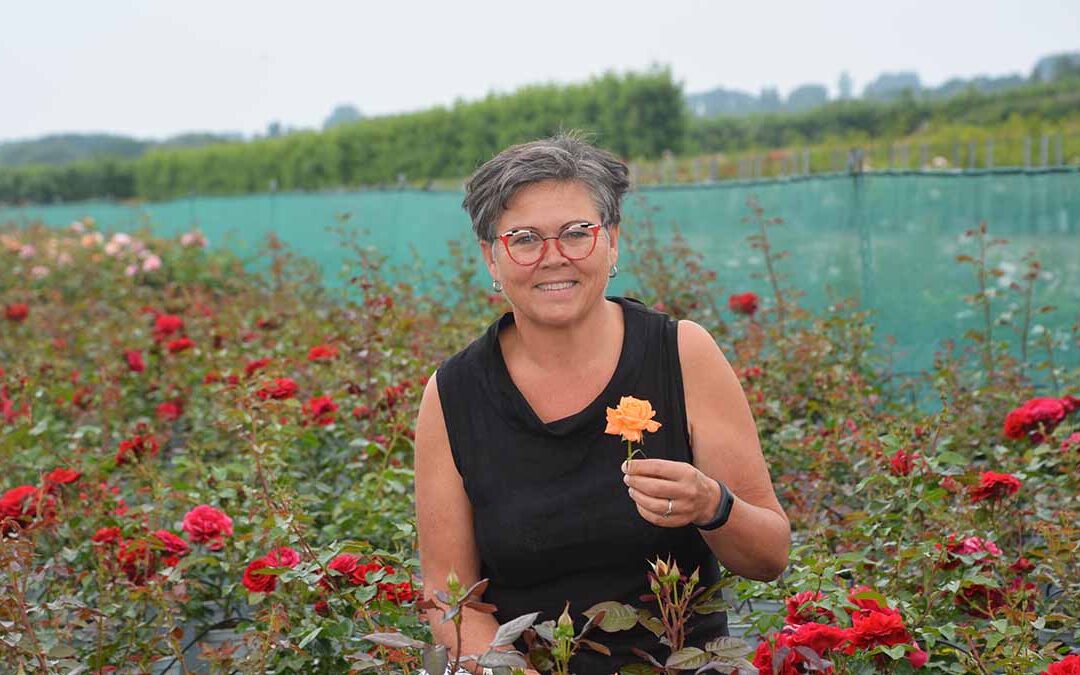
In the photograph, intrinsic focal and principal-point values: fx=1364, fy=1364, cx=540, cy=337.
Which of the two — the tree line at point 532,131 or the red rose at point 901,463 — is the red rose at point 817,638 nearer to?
the red rose at point 901,463

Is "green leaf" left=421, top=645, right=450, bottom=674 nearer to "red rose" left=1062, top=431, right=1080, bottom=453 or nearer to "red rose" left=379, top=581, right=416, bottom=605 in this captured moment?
"red rose" left=379, top=581, right=416, bottom=605

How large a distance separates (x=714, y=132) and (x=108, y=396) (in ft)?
105

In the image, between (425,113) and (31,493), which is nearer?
(31,493)

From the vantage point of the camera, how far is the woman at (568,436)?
83.1 inches

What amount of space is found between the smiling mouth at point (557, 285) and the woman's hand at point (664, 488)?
46cm

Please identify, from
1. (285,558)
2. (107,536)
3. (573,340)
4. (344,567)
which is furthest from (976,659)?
(107,536)

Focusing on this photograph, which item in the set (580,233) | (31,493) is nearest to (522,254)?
(580,233)

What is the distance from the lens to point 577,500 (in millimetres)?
2107

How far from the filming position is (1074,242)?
4895mm

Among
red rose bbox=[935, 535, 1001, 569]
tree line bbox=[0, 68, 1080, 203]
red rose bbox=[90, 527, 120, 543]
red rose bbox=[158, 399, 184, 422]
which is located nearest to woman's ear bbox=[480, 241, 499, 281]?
red rose bbox=[935, 535, 1001, 569]

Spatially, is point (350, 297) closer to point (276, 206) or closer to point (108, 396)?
point (108, 396)

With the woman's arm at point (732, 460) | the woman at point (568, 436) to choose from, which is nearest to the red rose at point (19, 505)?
the woman at point (568, 436)

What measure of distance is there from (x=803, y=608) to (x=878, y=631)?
0.20 metres

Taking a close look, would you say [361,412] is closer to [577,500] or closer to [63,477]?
[63,477]
